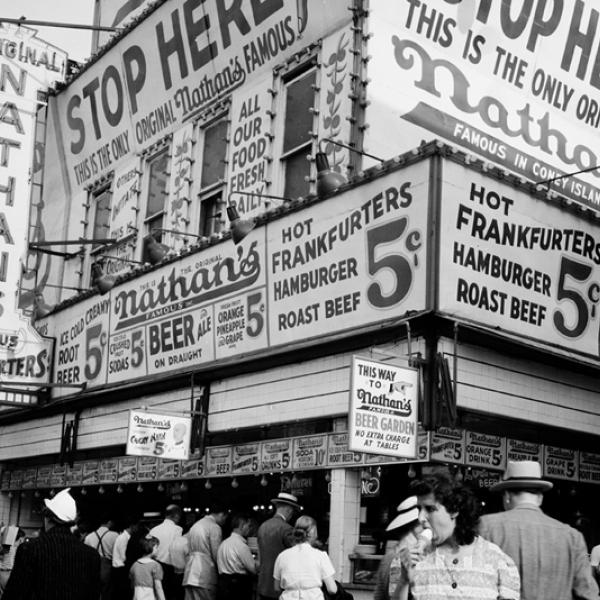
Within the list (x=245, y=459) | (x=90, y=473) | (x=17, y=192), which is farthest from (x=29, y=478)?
(x=245, y=459)

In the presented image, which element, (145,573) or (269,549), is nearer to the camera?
(269,549)

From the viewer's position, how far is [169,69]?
19.0 metres

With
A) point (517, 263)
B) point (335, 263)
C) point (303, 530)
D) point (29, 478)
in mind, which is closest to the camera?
point (303, 530)

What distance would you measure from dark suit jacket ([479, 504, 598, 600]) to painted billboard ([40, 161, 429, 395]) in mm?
6197

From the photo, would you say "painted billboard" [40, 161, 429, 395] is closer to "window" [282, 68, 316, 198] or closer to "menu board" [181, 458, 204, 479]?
"window" [282, 68, 316, 198]

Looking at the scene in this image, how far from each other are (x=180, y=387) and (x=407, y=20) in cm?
635

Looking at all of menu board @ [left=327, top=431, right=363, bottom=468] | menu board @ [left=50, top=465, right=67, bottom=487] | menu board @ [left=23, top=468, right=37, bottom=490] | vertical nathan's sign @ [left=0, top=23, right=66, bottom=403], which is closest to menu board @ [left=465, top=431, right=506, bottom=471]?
menu board @ [left=327, top=431, right=363, bottom=468]

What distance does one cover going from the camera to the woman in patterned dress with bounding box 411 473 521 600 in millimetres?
5211

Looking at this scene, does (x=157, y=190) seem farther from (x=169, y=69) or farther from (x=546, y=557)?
(x=546, y=557)

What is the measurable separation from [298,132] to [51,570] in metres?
9.72

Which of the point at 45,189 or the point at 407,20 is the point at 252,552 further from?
the point at 45,189

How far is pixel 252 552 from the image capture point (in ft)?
49.5

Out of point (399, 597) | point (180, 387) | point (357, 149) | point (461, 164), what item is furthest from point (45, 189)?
point (399, 597)

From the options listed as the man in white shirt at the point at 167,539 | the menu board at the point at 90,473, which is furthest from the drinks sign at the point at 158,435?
the menu board at the point at 90,473
